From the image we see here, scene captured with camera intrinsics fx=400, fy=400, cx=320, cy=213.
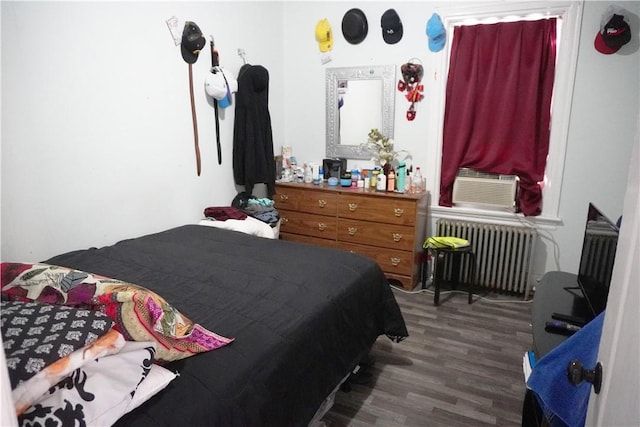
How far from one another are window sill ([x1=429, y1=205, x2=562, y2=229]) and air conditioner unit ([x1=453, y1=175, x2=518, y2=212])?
56 mm

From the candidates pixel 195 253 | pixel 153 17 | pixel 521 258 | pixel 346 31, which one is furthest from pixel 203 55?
pixel 521 258

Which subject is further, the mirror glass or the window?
the mirror glass

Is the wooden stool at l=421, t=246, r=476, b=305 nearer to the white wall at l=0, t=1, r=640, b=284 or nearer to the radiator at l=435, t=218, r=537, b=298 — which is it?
the radiator at l=435, t=218, r=537, b=298

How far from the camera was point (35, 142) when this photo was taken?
2053 millimetres

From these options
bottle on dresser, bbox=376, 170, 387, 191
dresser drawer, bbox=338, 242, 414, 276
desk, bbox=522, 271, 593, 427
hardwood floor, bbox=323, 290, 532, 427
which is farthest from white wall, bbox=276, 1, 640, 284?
desk, bbox=522, 271, 593, 427


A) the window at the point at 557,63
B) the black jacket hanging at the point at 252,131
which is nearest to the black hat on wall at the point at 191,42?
the black jacket hanging at the point at 252,131

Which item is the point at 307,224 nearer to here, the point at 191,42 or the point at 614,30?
the point at 191,42

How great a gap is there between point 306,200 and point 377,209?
68 cm

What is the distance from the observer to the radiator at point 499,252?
127 inches

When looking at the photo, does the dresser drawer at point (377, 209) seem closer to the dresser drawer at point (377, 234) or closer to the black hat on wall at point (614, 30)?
the dresser drawer at point (377, 234)

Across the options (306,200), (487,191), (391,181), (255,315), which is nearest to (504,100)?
(487,191)

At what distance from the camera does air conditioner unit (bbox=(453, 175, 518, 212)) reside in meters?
Result: 3.29

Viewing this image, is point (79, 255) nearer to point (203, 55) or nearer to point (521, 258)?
point (203, 55)

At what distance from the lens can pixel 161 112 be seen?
9.06 ft
